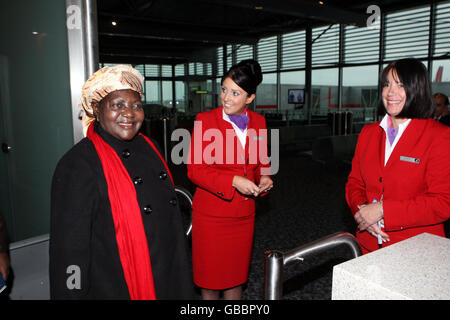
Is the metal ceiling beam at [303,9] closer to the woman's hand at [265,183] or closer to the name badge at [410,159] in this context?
the woman's hand at [265,183]

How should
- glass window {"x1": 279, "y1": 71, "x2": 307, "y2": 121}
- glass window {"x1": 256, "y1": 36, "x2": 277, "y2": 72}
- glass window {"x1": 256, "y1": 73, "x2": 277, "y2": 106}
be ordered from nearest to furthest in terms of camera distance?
glass window {"x1": 279, "y1": 71, "x2": 307, "y2": 121} < glass window {"x1": 256, "y1": 36, "x2": 277, "y2": 72} < glass window {"x1": 256, "y1": 73, "x2": 277, "y2": 106}

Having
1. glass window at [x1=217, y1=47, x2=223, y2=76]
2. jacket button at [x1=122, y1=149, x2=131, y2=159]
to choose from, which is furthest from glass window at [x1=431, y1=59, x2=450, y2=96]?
jacket button at [x1=122, y1=149, x2=131, y2=159]

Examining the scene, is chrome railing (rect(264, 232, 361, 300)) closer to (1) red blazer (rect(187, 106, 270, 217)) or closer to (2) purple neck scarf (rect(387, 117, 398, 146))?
(2) purple neck scarf (rect(387, 117, 398, 146))

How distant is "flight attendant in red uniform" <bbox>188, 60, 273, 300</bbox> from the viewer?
2170 mm

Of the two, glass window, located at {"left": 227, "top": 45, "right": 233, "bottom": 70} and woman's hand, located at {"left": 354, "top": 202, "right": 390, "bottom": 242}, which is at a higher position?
glass window, located at {"left": 227, "top": 45, "right": 233, "bottom": 70}

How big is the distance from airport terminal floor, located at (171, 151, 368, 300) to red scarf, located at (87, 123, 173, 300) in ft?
4.94

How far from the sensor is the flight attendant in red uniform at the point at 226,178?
7.12 ft

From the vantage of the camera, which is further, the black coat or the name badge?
the name badge

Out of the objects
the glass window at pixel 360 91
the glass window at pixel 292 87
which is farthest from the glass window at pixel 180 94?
the glass window at pixel 360 91

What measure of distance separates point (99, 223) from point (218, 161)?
1000mm

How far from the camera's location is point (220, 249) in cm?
224

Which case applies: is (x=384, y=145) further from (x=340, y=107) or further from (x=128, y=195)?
(x=340, y=107)

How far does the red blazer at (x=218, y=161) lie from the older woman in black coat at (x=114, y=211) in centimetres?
59
